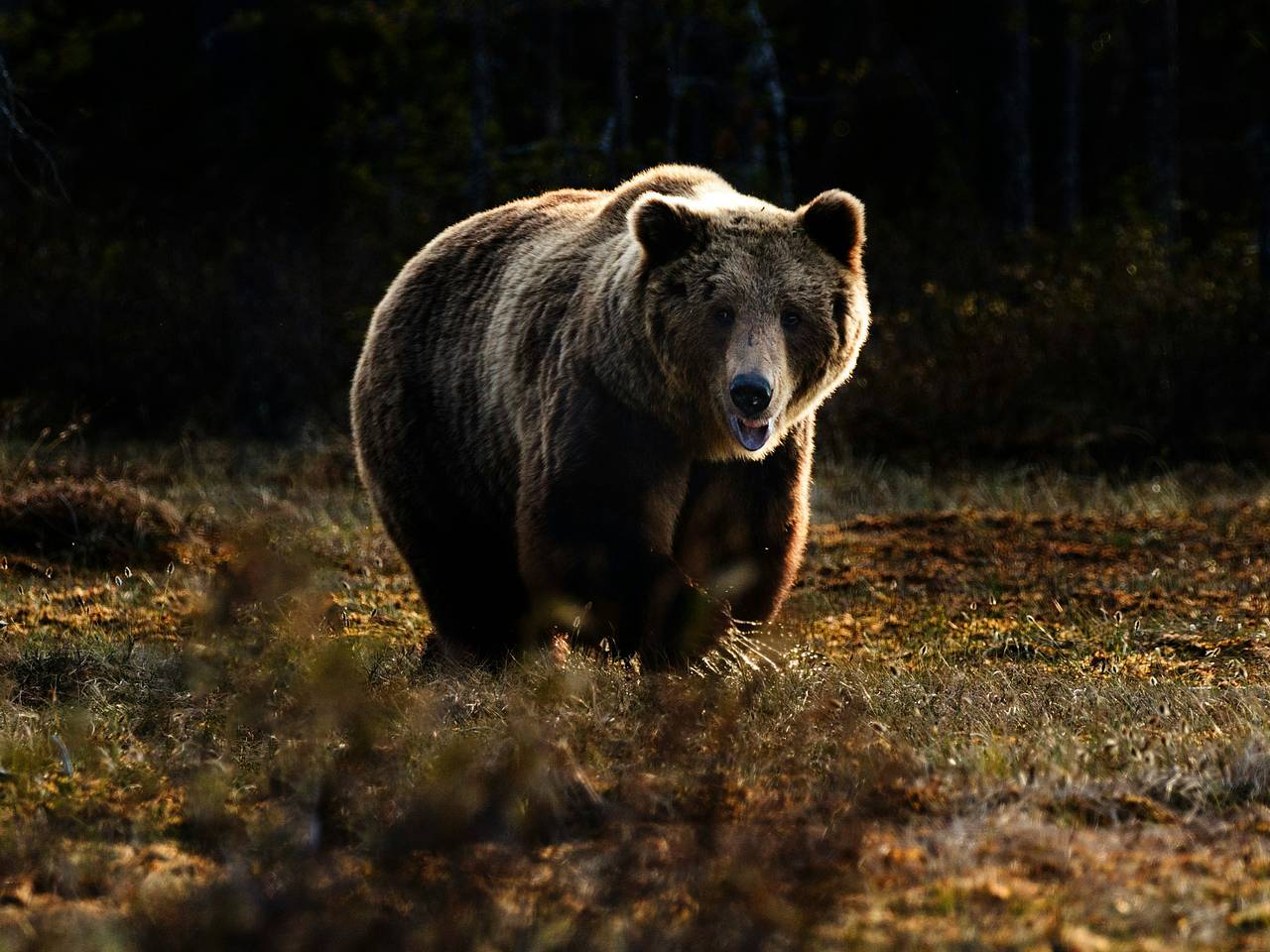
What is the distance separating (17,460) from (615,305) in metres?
5.13

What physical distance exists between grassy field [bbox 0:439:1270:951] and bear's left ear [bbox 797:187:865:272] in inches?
50.2

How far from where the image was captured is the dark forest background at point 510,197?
34.0 ft

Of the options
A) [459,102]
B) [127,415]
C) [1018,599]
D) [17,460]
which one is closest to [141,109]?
[459,102]

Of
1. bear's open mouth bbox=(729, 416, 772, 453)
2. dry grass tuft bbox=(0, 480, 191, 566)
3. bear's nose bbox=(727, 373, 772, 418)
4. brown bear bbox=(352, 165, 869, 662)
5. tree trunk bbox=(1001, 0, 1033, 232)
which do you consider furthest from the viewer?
tree trunk bbox=(1001, 0, 1033, 232)

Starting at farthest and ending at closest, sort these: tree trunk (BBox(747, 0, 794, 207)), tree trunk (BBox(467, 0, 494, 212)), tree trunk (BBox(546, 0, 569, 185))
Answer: tree trunk (BBox(747, 0, 794, 207)) → tree trunk (BBox(546, 0, 569, 185)) → tree trunk (BBox(467, 0, 494, 212))

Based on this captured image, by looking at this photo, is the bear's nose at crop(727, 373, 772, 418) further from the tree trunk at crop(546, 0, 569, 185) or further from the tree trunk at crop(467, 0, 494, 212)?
the tree trunk at crop(467, 0, 494, 212)

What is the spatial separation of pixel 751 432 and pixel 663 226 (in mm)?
713

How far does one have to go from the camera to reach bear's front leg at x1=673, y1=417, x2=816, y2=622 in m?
5.05

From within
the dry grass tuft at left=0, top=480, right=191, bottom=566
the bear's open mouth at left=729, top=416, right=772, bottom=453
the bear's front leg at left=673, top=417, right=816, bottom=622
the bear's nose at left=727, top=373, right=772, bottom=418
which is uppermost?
the bear's nose at left=727, top=373, right=772, bottom=418

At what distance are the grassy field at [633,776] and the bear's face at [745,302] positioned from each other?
2.54ft

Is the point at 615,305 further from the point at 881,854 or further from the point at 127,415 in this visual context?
the point at 127,415

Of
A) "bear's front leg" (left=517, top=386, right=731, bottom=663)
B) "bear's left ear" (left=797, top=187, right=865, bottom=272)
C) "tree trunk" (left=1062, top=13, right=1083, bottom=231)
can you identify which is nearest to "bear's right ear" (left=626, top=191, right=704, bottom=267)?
"bear's left ear" (left=797, top=187, right=865, bottom=272)

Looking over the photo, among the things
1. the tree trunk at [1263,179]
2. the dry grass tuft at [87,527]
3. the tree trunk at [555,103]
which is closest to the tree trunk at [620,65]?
the tree trunk at [555,103]

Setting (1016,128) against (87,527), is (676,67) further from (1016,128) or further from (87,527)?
(87,527)
